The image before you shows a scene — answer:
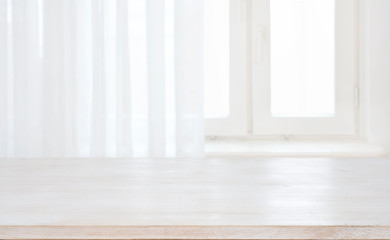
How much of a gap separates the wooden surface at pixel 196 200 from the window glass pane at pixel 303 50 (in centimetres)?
146

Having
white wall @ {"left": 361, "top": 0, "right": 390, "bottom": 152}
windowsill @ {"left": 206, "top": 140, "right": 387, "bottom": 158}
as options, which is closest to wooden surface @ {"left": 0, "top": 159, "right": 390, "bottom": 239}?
windowsill @ {"left": 206, "top": 140, "right": 387, "bottom": 158}

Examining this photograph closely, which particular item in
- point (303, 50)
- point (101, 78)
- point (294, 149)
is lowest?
point (294, 149)

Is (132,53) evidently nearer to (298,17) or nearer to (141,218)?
(298,17)

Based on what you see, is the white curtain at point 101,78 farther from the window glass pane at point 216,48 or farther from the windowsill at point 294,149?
the window glass pane at point 216,48

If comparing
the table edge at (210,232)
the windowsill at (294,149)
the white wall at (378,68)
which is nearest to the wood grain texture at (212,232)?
the table edge at (210,232)

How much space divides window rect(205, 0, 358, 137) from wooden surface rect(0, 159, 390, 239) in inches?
56.5

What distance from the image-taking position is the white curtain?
6.72 ft

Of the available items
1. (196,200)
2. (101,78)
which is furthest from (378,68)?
(196,200)

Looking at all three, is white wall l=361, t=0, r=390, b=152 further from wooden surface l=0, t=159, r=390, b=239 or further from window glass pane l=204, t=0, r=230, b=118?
wooden surface l=0, t=159, r=390, b=239

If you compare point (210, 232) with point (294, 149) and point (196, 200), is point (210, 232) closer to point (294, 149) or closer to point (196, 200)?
point (196, 200)

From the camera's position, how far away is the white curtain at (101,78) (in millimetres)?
2047

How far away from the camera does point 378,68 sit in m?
2.16

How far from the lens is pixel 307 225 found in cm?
47

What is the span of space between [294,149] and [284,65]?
0.42 metres
